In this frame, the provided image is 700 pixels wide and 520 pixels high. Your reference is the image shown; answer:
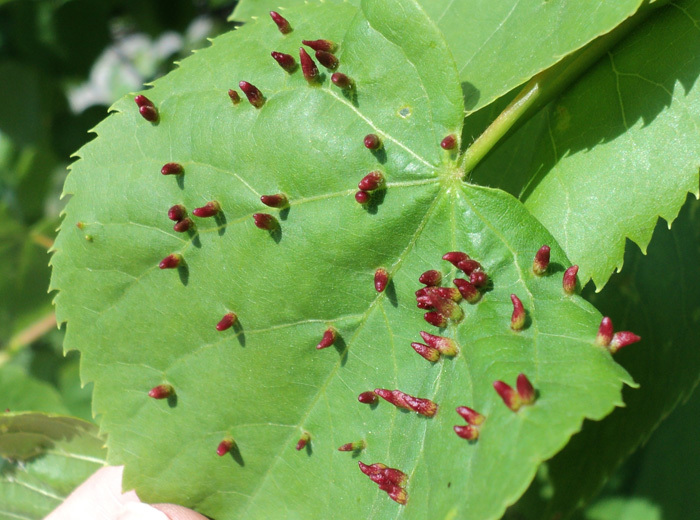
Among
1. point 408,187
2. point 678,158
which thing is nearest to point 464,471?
point 408,187

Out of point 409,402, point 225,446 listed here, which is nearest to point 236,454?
point 225,446

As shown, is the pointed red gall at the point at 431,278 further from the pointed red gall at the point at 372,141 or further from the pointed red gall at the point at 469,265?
the pointed red gall at the point at 372,141

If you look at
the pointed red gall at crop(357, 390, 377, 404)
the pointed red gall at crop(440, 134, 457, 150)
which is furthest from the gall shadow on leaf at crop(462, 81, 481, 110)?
the pointed red gall at crop(357, 390, 377, 404)

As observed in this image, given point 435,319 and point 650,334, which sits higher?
point 650,334

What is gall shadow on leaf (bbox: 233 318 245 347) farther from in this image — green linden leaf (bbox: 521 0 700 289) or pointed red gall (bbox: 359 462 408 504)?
green linden leaf (bbox: 521 0 700 289)

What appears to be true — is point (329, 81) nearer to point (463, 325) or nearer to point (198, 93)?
point (198, 93)

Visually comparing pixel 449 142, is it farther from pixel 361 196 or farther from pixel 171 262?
pixel 171 262

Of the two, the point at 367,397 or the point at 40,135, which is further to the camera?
the point at 40,135

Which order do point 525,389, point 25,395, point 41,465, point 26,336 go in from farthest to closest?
1. point 26,336
2. point 25,395
3. point 41,465
4. point 525,389
